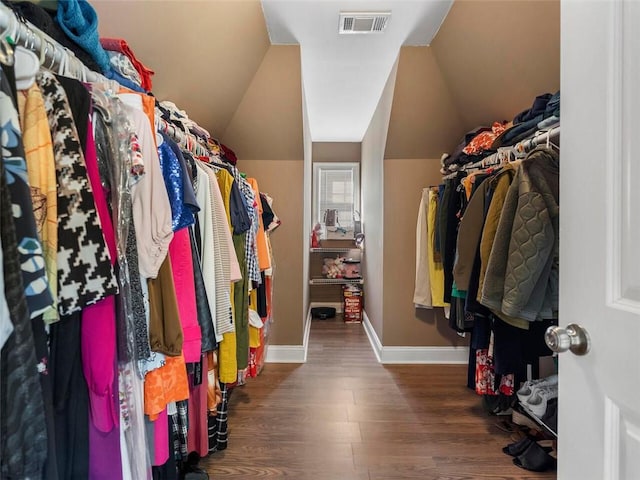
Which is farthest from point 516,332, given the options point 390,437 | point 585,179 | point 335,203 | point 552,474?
point 335,203

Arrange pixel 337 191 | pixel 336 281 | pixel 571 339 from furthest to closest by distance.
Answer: pixel 337 191 → pixel 336 281 → pixel 571 339

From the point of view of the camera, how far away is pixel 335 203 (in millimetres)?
4660

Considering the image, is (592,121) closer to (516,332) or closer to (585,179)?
(585,179)

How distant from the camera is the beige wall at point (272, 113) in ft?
7.32

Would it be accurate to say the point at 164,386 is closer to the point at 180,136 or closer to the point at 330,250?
the point at 180,136

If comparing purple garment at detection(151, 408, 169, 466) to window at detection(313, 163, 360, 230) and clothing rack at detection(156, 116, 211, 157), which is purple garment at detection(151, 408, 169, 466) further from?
window at detection(313, 163, 360, 230)

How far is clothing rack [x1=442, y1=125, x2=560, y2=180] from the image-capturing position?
4.58 feet

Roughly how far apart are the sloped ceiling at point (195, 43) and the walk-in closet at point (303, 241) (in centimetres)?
1

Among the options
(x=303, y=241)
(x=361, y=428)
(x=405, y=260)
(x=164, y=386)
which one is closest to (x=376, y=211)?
(x=405, y=260)

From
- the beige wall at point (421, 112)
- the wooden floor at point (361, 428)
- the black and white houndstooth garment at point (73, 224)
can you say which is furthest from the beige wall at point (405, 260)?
the black and white houndstooth garment at point (73, 224)

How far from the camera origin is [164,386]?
98 centimetres

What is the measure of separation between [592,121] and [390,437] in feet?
5.81

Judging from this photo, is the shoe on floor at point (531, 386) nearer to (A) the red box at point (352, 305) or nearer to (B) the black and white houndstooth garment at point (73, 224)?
(B) the black and white houndstooth garment at point (73, 224)

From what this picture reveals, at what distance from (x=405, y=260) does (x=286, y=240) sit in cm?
102
